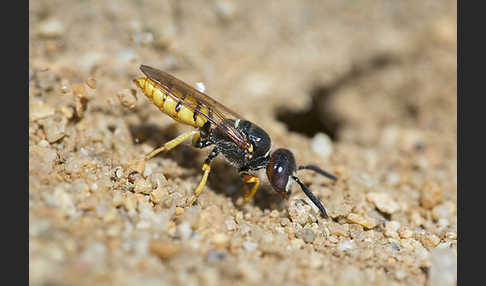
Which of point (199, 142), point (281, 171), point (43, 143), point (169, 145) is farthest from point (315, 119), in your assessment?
point (43, 143)

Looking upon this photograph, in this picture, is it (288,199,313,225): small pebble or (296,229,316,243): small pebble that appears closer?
(296,229,316,243): small pebble

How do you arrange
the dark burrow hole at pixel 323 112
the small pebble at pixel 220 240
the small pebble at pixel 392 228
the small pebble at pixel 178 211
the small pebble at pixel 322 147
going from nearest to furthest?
the small pebble at pixel 220 240
the small pebble at pixel 178 211
the small pebble at pixel 392 228
the small pebble at pixel 322 147
the dark burrow hole at pixel 323 112

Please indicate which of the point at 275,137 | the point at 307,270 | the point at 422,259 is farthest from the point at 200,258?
the point at 275,137

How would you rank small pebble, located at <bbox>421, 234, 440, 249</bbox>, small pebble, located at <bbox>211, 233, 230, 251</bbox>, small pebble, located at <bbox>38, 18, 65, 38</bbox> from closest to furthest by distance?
small pebble, located at <bbox>211, 233, 230, 251</bbox>, small pebble, located at <bbox>421, 234, 440, 249</bbox>, small pebble, located at <bbox>38, 18, 65, 38</bbox>

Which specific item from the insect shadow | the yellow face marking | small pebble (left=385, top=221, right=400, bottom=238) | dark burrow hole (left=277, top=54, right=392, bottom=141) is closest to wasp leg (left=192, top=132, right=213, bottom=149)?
the insect shadow

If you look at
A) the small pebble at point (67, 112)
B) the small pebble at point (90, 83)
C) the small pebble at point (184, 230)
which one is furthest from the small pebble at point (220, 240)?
→ the small pebble at point (90, 83)

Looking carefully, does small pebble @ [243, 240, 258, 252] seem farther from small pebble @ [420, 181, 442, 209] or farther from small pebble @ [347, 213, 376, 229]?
small pebble @ [420, 181, 442, 209]

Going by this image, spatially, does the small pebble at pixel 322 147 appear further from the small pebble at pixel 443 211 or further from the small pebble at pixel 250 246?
the small pebble at pixel 250 246

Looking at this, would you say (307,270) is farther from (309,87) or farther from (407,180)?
(309,87)

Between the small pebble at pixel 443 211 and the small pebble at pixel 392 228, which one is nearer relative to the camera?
the small pebble at pixel 392 228
